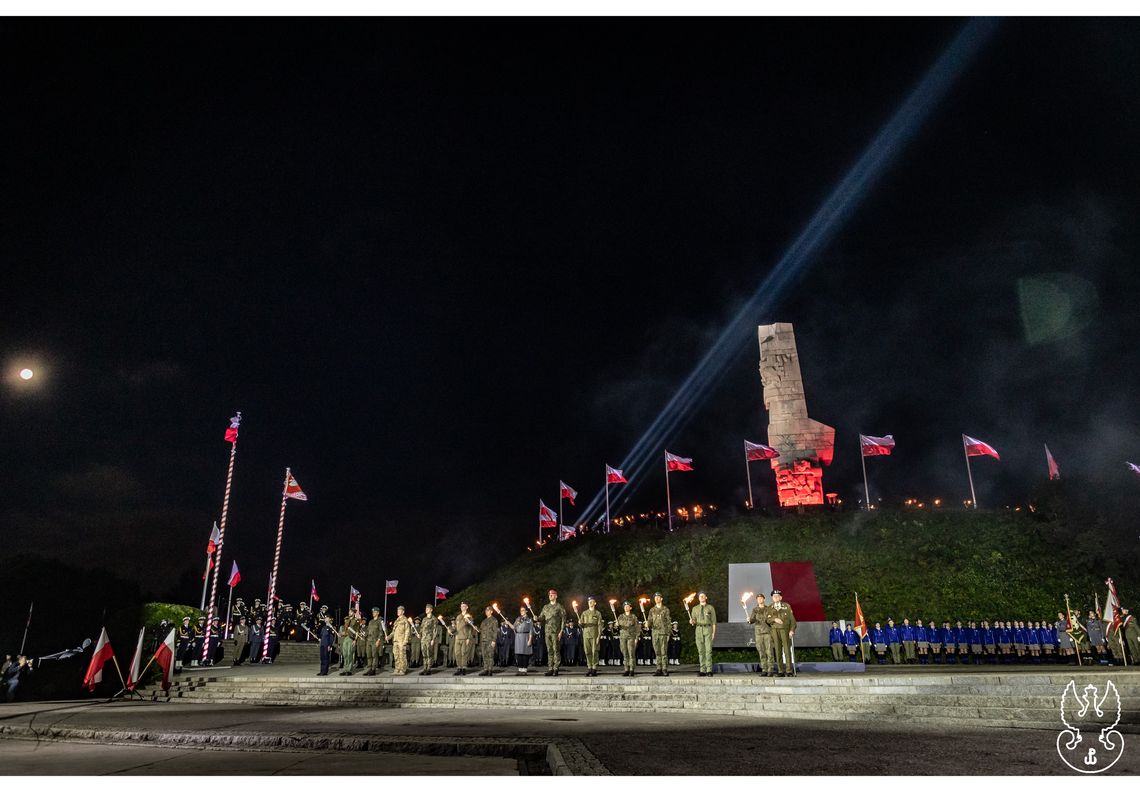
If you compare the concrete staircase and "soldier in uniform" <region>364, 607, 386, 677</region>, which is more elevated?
"soldier in uniform" <region>364, 607, 386, 677</region>

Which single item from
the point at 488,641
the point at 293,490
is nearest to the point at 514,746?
the point at 488,641

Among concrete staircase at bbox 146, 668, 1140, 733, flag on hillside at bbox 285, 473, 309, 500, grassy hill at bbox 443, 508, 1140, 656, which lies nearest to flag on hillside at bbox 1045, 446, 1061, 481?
grassy hill at bbox 443, 508, 1140, 656

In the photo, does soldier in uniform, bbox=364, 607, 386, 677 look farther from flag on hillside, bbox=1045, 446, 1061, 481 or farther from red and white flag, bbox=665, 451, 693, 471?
flag on hillside, bbox=1045, 446, 1061, 481

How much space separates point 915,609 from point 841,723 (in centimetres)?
2468

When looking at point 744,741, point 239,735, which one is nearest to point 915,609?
point 744,741

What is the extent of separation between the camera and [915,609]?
1281 inches

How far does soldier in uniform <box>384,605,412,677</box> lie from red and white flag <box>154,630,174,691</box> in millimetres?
6170

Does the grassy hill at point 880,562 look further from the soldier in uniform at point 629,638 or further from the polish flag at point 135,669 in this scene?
the polish flag at point 135,669

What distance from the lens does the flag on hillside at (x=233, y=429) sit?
Result: 1239 inches

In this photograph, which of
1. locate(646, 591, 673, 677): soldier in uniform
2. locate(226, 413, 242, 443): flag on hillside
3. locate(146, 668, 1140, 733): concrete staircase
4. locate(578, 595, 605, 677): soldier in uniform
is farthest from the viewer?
locate(226, 413, 242, 443): flag on hillside

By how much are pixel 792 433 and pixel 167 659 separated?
40181 mm

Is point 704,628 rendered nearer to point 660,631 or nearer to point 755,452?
point 660,631

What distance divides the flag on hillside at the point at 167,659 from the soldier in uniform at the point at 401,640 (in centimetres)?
617

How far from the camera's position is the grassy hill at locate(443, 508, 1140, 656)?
1292 inches
